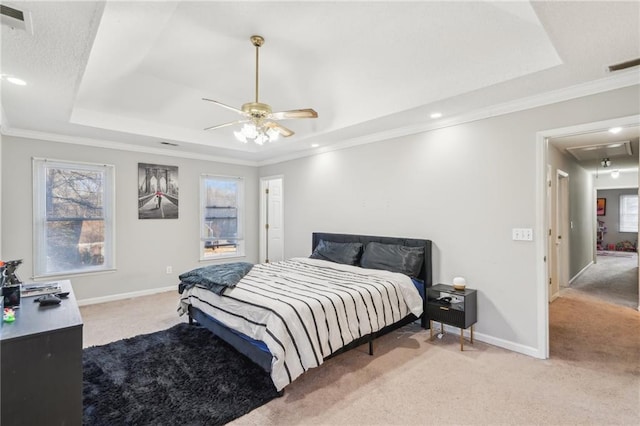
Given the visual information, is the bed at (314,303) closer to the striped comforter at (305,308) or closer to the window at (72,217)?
the striped comforter at (305,308)

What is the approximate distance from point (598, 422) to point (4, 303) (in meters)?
3.73

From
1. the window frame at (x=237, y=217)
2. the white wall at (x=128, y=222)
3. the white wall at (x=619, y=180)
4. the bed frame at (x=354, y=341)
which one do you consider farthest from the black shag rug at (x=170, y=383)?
the white wall at (x=619, y=180)

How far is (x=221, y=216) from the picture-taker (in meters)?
6.02

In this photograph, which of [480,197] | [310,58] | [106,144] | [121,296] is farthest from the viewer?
[121,296]

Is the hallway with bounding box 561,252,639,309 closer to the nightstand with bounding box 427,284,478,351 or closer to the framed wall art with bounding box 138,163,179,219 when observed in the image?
the nightstand with bounding box 427,284,478,351

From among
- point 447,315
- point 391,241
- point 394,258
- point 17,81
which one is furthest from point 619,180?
point 17,81

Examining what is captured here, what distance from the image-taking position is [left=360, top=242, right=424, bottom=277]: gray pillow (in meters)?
3.60

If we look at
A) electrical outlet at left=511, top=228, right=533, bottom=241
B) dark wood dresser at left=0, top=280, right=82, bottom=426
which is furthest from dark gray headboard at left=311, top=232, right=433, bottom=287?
dark wood dresser at left=0, top=280, right=82, bottom=426

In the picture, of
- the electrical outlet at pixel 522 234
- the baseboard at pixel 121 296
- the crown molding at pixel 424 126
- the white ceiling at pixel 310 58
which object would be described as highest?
the white ceiling at pixel 310 58

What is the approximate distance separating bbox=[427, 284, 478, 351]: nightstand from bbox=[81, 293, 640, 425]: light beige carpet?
0.25 metres

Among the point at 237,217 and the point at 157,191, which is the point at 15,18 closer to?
the point at 157,191

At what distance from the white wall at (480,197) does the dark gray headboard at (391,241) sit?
10 centimetres

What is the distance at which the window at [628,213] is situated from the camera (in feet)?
33.0

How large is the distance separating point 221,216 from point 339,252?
110 inches
